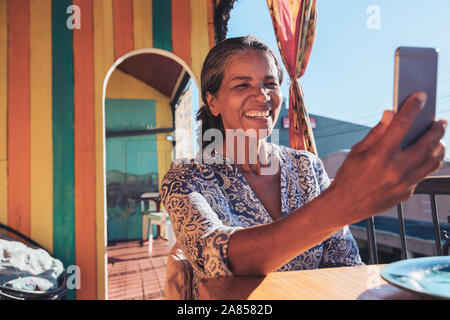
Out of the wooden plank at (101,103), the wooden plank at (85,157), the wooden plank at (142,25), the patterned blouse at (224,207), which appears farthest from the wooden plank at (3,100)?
the patterned blouse at (224,207)

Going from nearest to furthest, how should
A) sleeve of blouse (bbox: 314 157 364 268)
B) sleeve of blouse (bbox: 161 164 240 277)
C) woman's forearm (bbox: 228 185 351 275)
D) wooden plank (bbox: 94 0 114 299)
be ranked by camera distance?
woman's forearm (bbox: 228 185 351 275) < sleeve of blouse (bbox: 161 164 240 277) < sleeve of blouse (bbox: 314 157 364 268) < wooden plank (bbox: 94 0 114 299)

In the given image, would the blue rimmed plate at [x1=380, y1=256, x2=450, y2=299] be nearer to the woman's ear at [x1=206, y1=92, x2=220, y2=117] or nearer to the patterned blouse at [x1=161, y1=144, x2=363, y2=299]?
the patterned blouse at [x1=161, y1=144, x2=363, y2=299]

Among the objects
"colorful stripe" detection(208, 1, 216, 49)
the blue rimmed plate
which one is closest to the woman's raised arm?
the blue rimmed plate

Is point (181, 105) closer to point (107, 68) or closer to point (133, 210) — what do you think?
point (133, 210)

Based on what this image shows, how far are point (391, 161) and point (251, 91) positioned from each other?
81cm

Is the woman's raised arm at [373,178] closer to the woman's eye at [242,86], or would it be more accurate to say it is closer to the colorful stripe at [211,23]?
the woman's eye at [242,86]

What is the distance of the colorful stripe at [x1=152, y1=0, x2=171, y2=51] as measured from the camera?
3199mm

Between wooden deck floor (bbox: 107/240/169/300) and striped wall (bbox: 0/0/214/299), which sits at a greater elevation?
striped wall (bbox: 0/0/214/299)

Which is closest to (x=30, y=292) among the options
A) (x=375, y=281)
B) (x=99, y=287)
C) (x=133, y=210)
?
(x=99, y=287)

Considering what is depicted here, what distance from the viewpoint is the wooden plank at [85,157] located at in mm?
2982

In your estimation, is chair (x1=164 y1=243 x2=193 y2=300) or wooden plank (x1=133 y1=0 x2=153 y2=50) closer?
chair (x1=164 y1=243 x2=193 y2=300)

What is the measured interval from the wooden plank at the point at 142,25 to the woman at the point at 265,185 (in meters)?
1.96

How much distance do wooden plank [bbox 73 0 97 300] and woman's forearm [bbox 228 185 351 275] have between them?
8.79ft
